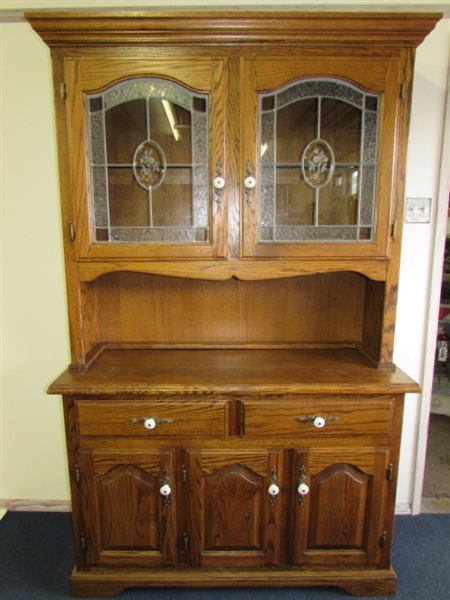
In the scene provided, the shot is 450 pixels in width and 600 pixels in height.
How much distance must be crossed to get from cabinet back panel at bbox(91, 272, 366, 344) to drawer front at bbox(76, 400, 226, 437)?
1.36 feet

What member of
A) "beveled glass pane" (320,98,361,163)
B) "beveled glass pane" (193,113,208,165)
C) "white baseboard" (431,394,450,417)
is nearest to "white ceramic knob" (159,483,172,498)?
"beveled glass pane" (193,113,208,165)

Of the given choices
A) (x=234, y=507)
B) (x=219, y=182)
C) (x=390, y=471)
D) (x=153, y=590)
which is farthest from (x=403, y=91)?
(x=153, y=590)

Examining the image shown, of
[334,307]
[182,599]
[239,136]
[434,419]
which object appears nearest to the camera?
[239,136]

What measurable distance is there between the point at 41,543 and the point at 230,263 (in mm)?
1484

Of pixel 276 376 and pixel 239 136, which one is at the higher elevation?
pixel 239 136

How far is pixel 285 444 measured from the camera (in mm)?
1262

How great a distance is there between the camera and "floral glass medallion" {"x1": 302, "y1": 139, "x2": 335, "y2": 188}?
1266mm

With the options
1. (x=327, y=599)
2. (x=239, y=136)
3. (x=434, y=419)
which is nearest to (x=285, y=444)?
(x=327, y=599)

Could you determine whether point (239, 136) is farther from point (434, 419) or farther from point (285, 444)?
point (434, 419)

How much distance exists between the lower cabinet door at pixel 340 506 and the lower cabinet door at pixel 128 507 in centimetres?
46

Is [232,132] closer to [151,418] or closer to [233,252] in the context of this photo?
[233,252]

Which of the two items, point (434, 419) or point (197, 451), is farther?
point (434, 419)

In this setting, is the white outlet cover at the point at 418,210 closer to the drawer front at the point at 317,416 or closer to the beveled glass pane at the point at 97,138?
the drawer front at the point at 317,416

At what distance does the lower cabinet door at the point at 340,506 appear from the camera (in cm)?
127
